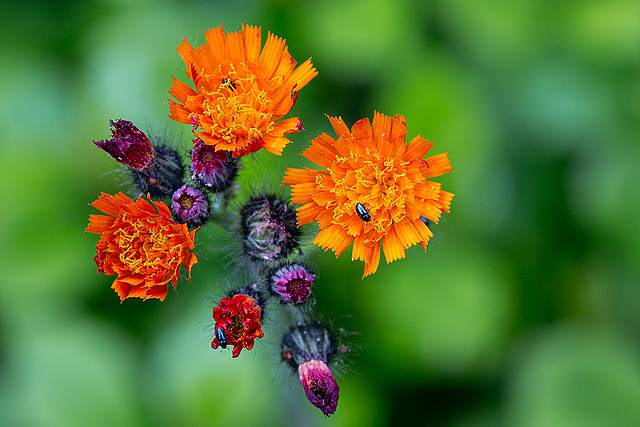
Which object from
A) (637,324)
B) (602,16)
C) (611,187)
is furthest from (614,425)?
(602,16)

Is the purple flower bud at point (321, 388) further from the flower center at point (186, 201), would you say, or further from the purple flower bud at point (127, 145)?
the purple flower bud at point (127, 145)

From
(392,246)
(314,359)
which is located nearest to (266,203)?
(392,246)

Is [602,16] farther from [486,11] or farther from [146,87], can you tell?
[146,87]

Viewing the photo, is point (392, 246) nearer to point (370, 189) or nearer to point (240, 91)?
point (370, 189)

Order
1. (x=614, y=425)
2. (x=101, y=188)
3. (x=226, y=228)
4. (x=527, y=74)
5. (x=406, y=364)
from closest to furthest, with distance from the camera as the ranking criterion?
(x=226, y=228), (x=614, y=425), (x=406, y=364), (x=101, y=188), (x=527, y=74)

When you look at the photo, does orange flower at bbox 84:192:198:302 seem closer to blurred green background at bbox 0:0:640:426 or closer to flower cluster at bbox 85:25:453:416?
flower cluster at bbox 85:25:453:416

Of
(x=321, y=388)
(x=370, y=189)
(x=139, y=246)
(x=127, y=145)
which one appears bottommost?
(x=321, y=388)

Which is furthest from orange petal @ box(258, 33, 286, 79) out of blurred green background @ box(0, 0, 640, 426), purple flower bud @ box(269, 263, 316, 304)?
blurred green background @ box(0, 0, 640, 426)
